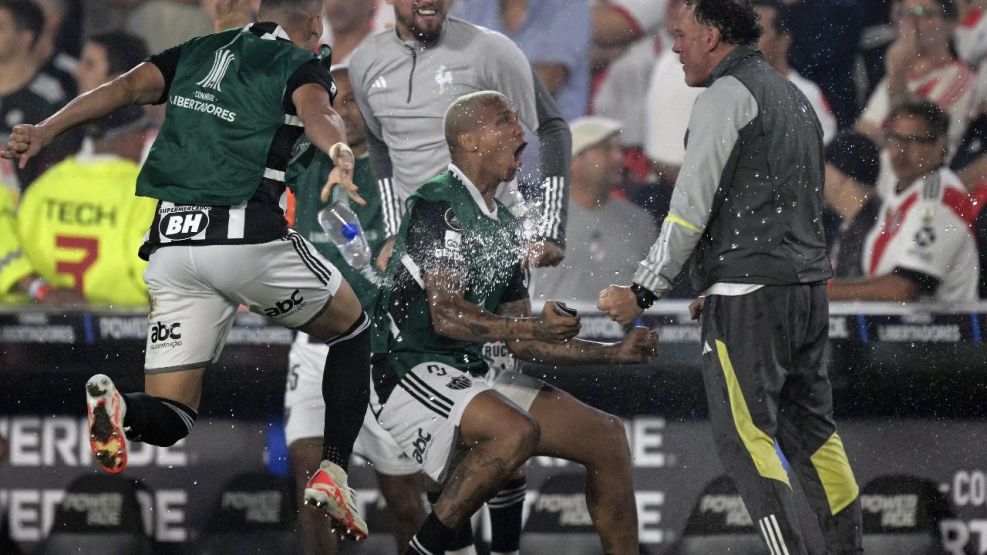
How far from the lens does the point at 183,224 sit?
440 centimetres

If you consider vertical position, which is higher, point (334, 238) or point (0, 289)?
point (334, 238)

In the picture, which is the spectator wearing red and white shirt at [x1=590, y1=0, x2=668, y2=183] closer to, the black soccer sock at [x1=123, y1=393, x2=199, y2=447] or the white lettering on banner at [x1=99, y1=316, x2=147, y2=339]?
the white lettering on banner at [x1=99, y1=316, x2=147, y2=339]

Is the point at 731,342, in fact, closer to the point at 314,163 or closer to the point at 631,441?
the point at 631,441

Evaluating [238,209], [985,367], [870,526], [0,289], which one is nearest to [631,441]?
[870,526]

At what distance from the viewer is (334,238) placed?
5668 mm

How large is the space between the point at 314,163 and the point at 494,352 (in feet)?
4.15

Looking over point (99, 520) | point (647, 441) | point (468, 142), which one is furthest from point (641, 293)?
point (99, 520)

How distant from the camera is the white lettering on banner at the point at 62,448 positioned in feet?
20.2

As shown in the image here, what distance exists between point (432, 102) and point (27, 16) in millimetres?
2137

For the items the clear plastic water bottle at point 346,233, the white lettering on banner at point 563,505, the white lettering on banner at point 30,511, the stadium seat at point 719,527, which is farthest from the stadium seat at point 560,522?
the white lettering on banner at point 30,511

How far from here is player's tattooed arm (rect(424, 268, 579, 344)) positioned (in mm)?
4383

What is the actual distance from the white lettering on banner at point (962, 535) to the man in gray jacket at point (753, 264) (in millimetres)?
1380

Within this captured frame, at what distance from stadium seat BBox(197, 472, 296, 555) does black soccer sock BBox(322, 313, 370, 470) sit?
1.58m

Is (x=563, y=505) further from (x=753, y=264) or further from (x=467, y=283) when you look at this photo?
(x=753, y=264)
